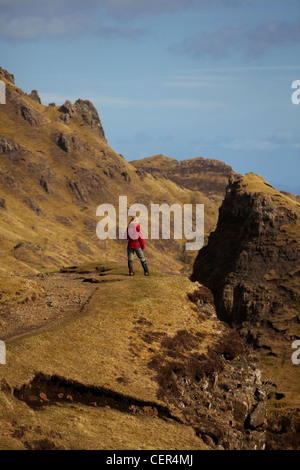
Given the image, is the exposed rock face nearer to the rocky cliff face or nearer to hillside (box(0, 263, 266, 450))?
the rocky cliff face

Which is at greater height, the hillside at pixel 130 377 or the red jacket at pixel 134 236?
the red jacket at pixel 134 236

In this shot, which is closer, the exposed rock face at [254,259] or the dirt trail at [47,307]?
the dirt trail at [47,307]

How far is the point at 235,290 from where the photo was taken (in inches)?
4245

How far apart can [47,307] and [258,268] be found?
276 ft

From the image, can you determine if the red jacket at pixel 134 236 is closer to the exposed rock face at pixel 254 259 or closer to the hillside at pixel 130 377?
the hillside at pixel 130 377

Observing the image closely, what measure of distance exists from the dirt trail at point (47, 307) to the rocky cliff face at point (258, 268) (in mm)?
57979

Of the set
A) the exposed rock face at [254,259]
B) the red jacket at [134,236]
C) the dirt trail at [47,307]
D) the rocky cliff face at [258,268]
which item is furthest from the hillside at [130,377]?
the exposed rock face at [254,259]

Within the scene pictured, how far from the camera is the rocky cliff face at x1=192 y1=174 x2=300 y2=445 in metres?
101

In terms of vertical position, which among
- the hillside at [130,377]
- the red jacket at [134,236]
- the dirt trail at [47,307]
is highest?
the red jacket at [134,236]

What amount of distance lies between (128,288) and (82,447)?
18.2 m

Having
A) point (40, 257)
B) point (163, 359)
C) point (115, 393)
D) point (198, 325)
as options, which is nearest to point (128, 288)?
point (198, 325)

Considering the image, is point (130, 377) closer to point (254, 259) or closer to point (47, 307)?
point (47, 307)

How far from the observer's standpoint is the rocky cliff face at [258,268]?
101 metres

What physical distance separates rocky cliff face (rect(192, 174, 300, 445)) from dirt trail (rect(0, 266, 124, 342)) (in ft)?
190
